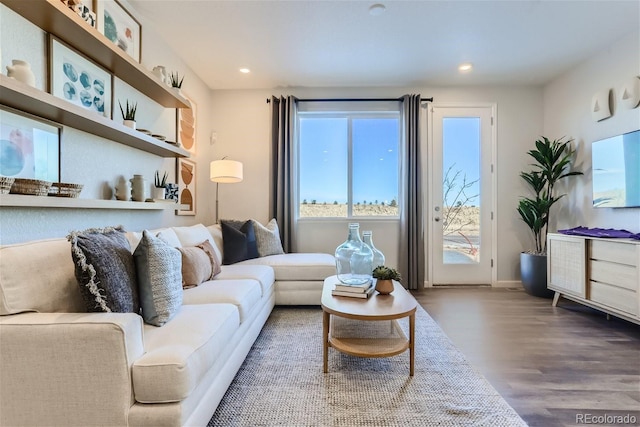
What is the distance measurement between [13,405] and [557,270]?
4177mm

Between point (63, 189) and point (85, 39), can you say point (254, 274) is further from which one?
point (85, 39)

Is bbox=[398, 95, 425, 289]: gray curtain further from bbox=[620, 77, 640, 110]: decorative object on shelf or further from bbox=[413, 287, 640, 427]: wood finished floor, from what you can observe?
bbox=[620, 77, 640, 110]: decorative object on shelf

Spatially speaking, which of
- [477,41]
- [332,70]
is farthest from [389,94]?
[477,41]

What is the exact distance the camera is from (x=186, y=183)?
11.5ft

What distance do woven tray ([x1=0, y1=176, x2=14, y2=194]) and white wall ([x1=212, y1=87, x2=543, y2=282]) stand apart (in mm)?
2893

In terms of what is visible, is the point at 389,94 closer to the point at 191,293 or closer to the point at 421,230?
the point at 421,230

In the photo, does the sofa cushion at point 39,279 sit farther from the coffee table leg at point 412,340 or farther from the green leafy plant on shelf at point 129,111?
the coffee table leg at point 412,340

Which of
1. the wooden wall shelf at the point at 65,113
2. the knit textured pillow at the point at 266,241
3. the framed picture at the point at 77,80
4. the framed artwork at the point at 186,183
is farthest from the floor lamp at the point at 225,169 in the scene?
the framed picture at the point at 77,80

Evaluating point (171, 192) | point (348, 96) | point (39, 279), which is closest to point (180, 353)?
point (39, 279)

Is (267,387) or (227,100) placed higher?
(227,100)

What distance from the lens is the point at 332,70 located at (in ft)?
12.1

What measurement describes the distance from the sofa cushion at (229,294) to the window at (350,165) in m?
2.11

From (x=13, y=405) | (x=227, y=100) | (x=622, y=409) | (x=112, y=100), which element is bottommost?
(x=622, y=409)

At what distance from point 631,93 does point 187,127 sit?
14.7ft
